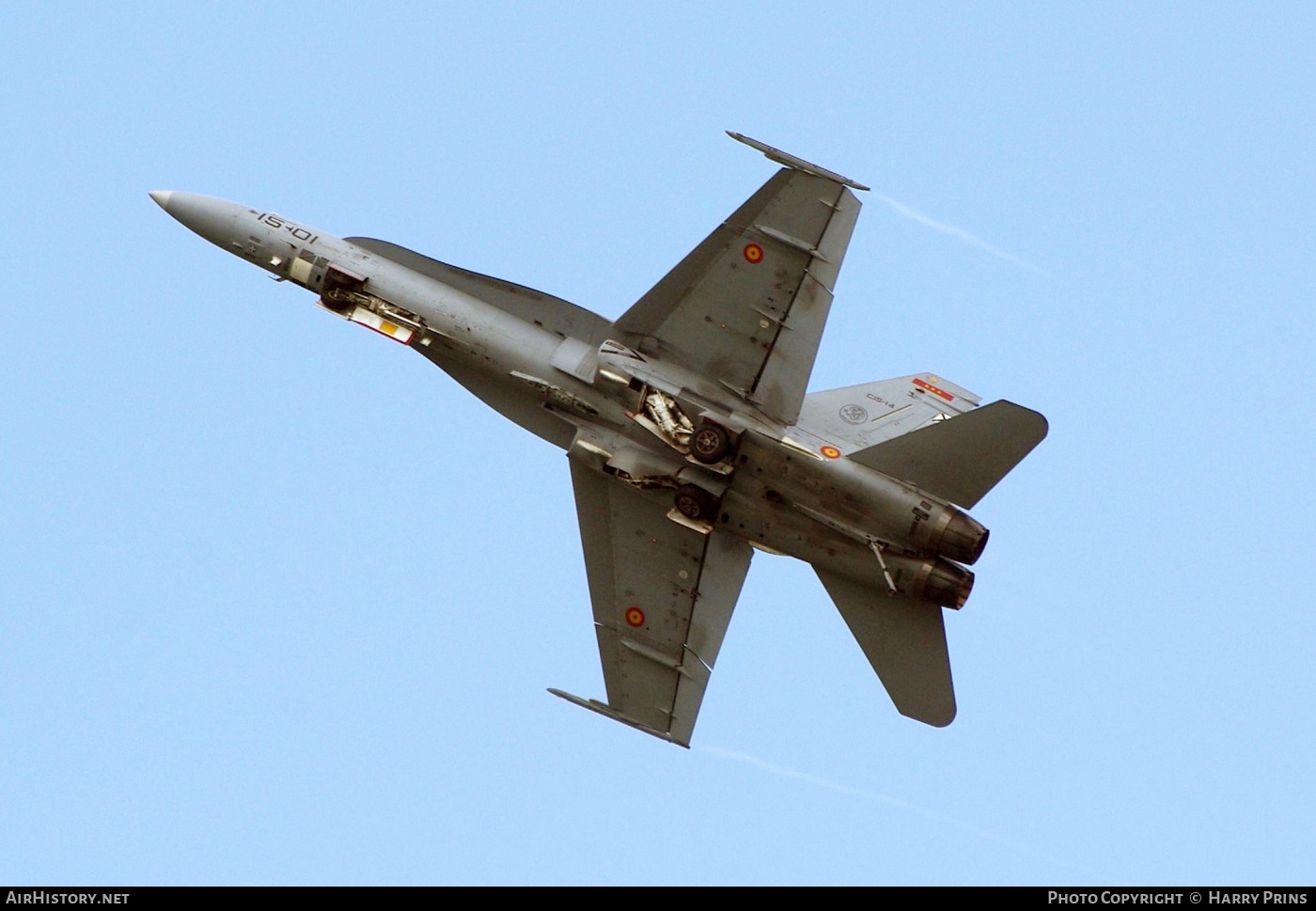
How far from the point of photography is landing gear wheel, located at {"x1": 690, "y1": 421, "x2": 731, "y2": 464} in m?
21.7

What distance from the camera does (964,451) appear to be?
21.5 metres

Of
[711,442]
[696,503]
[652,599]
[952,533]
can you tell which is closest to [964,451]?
[952,533]

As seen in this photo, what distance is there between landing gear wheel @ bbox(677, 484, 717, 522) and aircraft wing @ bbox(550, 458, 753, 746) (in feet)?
1.07

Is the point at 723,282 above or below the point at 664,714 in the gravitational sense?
above

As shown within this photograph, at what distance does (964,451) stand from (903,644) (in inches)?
97.0

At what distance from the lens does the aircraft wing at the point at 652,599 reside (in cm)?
2286

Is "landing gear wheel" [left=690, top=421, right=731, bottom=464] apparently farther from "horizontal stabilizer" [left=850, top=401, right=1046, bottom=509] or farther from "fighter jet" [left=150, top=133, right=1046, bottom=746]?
"horizontal stabilizer" [left=850, top=401, right=1046, bottom=509]

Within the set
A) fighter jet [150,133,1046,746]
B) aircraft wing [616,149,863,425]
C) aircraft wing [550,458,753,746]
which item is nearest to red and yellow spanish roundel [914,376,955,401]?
fighter jet [150,133,1046,746]

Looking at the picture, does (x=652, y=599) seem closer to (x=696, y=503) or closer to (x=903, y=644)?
(x=696, y=503)

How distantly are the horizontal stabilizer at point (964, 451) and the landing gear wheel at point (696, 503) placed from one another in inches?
67.8
